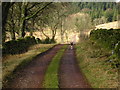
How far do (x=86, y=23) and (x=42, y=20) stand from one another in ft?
91.2

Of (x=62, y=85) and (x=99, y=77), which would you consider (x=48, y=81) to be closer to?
(x=62, y=85)

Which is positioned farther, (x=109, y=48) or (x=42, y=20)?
(x=42, y=20)

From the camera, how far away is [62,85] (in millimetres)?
12961

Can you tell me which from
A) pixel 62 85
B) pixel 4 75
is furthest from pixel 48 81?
pixel 4 75

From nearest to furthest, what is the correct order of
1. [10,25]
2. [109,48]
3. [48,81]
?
[48,81], [109,48], [10,25]

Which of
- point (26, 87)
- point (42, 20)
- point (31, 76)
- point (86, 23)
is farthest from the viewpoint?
point (86, 23)

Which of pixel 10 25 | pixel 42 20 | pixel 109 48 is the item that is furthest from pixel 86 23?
pixel 109 48

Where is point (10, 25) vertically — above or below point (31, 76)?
above

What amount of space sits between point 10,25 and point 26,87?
30000 millimetres

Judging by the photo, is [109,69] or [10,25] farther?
[10,25]

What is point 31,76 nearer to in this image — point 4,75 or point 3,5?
point 4,75

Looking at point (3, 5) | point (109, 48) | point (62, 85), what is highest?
point (3, 5)

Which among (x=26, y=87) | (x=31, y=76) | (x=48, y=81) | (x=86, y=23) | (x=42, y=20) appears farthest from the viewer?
(x=86, y=23)

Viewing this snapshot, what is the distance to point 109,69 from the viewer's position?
15.9m
